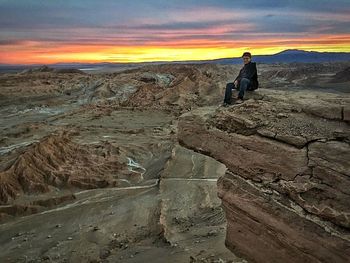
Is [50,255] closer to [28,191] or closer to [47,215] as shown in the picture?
[47,215]

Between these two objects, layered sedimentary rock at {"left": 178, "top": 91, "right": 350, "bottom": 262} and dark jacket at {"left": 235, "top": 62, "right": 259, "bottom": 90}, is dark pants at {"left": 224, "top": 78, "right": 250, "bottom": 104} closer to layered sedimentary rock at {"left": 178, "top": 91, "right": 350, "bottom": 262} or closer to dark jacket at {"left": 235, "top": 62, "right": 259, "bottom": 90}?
dark jacket at {"left": 235, "top": 62, "right": 259, "bottom": 90}

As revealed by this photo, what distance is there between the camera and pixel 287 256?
488 centimetres

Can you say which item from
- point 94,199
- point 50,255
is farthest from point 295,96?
point 94,199

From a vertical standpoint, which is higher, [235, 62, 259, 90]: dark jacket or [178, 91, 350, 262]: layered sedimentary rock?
[235, 62, 259, 90]: dark jacket

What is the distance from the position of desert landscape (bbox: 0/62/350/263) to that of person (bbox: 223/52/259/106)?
147mm

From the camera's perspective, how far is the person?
6316 mm

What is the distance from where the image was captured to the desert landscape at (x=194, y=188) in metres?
4.72

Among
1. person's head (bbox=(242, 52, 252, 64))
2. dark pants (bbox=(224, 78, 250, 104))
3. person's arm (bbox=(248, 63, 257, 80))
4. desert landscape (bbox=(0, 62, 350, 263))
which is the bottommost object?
desert landscape (bbox=(0, 62, 350, 263))

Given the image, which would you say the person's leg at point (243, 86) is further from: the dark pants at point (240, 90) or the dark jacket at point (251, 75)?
the dark jacket at point (251, 75)

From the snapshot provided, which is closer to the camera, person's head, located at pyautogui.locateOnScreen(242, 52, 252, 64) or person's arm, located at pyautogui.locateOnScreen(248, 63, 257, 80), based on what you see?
person's arm, located at pyautogui.locateOnScreen(248, 63, 257, 80)

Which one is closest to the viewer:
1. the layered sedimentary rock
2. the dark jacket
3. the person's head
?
the layered sedimentary rock

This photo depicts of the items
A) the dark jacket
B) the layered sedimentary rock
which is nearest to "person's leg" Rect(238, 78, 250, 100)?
the dark jacket

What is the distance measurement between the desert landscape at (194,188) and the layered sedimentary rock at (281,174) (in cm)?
1

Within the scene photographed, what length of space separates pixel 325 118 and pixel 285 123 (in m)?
0.45
